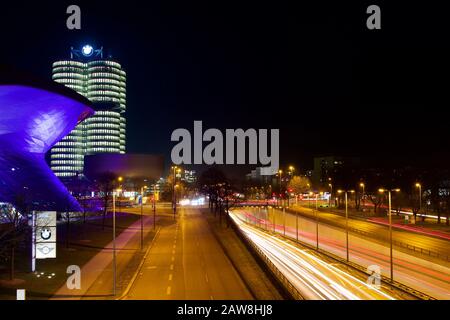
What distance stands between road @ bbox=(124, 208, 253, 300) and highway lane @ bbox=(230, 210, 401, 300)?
3504mm

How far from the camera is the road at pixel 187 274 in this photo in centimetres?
2456

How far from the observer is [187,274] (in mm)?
30109

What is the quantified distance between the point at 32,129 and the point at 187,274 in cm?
2980

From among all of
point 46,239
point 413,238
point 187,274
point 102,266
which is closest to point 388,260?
point 187,274

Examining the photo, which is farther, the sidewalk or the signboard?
the signboard

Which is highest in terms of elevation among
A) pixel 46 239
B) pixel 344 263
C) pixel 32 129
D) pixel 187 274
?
pixel 32 129

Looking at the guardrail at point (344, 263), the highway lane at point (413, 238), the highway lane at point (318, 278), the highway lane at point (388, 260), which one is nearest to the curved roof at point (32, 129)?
the guardrail at point (344, 263)

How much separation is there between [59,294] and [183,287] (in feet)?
22.7

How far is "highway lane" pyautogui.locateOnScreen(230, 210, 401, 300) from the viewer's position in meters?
22.9

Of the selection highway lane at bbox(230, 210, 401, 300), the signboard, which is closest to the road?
highway lane at bbox(230, 210, 401, 300)

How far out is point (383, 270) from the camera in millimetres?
31469

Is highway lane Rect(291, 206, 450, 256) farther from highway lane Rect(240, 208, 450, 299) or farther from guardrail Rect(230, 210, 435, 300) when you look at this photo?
guardrail Rect(230, 210, 435, 300)

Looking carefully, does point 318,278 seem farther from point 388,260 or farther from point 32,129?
point 32,129

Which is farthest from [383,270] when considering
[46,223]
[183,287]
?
[46,223]
